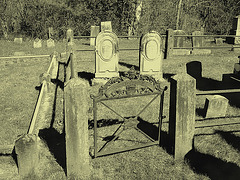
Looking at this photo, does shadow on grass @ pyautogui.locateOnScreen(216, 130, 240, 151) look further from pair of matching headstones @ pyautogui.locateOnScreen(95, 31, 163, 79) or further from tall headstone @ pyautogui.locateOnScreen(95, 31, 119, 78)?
tall headstone @ pyautogui.locateOnScreen(95, 31, 119, 78)

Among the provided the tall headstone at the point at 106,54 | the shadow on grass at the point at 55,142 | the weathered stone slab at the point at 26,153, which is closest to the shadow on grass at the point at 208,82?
the tall headstone at the point at 106,54

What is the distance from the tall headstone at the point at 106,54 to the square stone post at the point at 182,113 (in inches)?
182

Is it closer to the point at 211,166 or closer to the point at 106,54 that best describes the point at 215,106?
the point at 211,166

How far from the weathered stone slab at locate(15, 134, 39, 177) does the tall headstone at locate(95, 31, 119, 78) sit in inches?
201

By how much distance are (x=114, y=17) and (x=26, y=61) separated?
1036 cm

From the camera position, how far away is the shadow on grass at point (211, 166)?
4.05 metres

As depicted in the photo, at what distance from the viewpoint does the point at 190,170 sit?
420 cm

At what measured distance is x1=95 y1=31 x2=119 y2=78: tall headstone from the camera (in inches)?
331

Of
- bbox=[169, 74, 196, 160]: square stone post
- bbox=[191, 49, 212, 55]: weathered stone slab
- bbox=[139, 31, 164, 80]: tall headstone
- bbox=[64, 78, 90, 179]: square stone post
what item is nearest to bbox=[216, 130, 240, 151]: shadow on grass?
bbox=[169, 74, 196, 160]: square stone post

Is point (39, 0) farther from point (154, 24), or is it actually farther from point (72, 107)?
point (72, 107)

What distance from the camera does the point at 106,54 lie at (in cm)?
859

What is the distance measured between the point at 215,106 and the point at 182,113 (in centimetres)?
245

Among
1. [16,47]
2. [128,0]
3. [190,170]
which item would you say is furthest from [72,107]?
[128,0]

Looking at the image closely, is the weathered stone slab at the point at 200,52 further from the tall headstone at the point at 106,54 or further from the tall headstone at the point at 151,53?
the tall headstone at the point at 106,54
